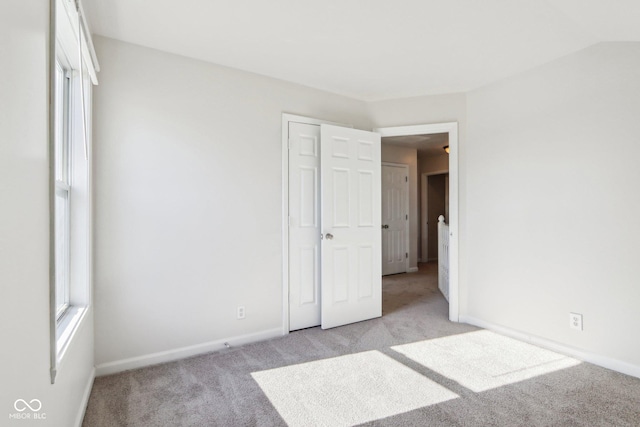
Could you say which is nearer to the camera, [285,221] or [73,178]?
[73,178]

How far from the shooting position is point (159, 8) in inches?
82.9

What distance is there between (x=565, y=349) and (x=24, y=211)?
355cm

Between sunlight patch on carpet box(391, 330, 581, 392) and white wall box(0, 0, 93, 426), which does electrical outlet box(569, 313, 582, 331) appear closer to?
sunlight patch on carpet box(391, 330, 581, 392)

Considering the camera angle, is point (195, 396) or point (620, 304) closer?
point (195, 396)

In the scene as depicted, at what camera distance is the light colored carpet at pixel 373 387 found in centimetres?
187

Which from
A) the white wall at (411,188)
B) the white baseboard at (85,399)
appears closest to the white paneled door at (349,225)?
the white baseboard at (85,399)

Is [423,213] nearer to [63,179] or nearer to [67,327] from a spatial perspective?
[63,179]

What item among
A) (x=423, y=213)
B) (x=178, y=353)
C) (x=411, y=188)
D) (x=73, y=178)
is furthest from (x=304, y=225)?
(x=423, y=213)

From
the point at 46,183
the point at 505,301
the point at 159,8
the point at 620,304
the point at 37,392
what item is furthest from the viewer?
the point at 505,301

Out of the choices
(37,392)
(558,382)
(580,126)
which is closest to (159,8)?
(37,392)

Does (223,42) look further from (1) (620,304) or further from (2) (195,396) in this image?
(1) (620,304)

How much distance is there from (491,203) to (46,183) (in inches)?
135

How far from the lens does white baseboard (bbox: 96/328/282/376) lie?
94.3 inches

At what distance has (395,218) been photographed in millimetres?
6422
